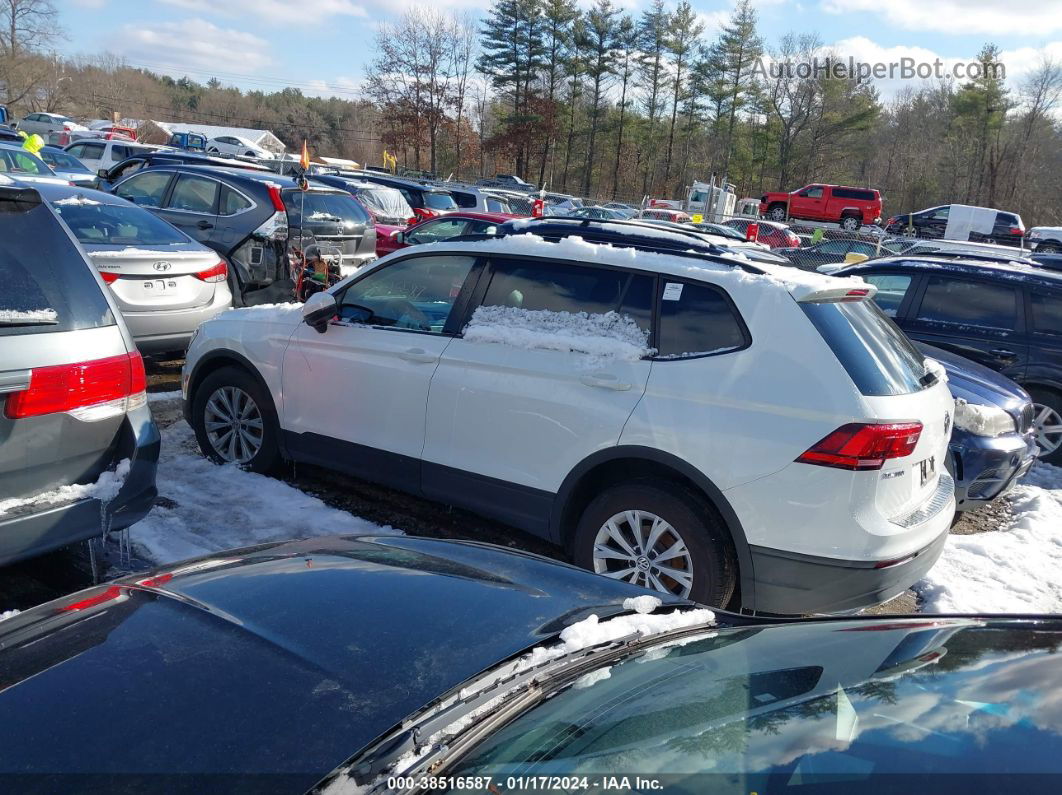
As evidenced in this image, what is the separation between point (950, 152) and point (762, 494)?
58977 millimetres

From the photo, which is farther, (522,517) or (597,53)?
(597,53)

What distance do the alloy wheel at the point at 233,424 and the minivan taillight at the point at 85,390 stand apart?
5.70 ft

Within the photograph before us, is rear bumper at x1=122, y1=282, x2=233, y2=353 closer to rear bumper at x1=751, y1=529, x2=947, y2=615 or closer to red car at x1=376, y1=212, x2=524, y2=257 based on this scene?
rear bumper at x1=751, y1=529, x2=947, y2=615

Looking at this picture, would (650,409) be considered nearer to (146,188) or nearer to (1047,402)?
(1047,402)

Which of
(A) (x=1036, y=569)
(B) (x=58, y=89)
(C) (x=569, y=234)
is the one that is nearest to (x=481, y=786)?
(C) (x=569, y=234)

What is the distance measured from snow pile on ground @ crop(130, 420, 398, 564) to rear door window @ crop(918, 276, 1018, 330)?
5.82 meters

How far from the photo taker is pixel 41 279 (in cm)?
338

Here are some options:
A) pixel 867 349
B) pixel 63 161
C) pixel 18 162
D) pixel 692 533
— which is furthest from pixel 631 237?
pixel 63 161

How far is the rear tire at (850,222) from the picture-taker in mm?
38875

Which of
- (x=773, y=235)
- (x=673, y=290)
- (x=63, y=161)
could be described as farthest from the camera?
(x=773, y=235)

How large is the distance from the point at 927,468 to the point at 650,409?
1.32 m

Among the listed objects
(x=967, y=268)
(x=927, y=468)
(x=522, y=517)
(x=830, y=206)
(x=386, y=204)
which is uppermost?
(x=830, y=206)

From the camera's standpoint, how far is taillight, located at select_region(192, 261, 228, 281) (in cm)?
745

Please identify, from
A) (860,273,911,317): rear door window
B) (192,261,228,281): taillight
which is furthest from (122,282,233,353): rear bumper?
(860,273,911,317): rear door window
